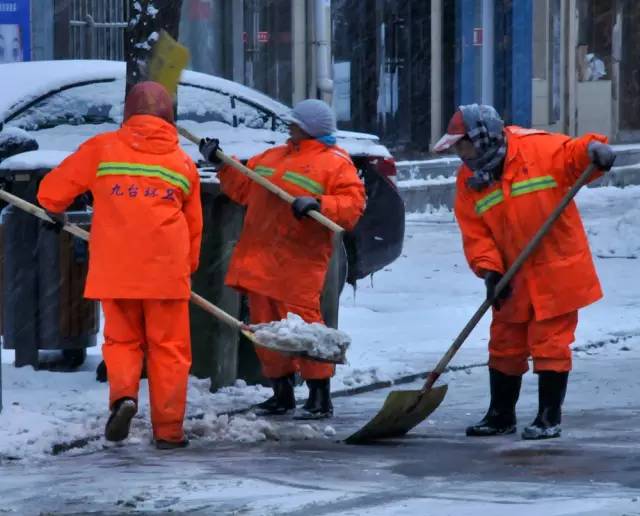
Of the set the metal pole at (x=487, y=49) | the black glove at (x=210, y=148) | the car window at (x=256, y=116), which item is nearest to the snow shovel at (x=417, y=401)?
the black glove at (x=210, y=148)

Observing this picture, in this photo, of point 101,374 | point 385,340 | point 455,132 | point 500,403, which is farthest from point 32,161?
point 385,340

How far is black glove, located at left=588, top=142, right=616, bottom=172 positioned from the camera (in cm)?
737

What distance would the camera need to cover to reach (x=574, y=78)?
3131 cm

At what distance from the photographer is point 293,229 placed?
845 cm

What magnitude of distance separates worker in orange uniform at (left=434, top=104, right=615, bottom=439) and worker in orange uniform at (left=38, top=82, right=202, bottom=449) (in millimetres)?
1200

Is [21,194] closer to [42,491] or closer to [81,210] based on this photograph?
[81,210]

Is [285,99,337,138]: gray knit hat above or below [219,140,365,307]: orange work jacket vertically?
above

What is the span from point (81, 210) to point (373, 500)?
3.34m

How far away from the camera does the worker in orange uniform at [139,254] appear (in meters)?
7.48

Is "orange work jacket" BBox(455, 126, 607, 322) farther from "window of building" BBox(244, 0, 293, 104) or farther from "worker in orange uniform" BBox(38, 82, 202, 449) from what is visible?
"window of building" BBox(244, 0, 293, 104)

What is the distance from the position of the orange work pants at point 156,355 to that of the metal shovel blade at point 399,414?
746 millimetres

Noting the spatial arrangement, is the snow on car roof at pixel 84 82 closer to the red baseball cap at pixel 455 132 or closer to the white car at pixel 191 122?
the white car at pixel 191 122

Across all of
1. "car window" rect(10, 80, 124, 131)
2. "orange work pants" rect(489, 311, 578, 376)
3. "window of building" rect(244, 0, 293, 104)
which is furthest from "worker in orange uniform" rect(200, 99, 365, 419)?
"window of building" rect(244, 0, 293, 104)

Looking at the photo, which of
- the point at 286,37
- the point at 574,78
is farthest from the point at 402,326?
the point at 574,78
